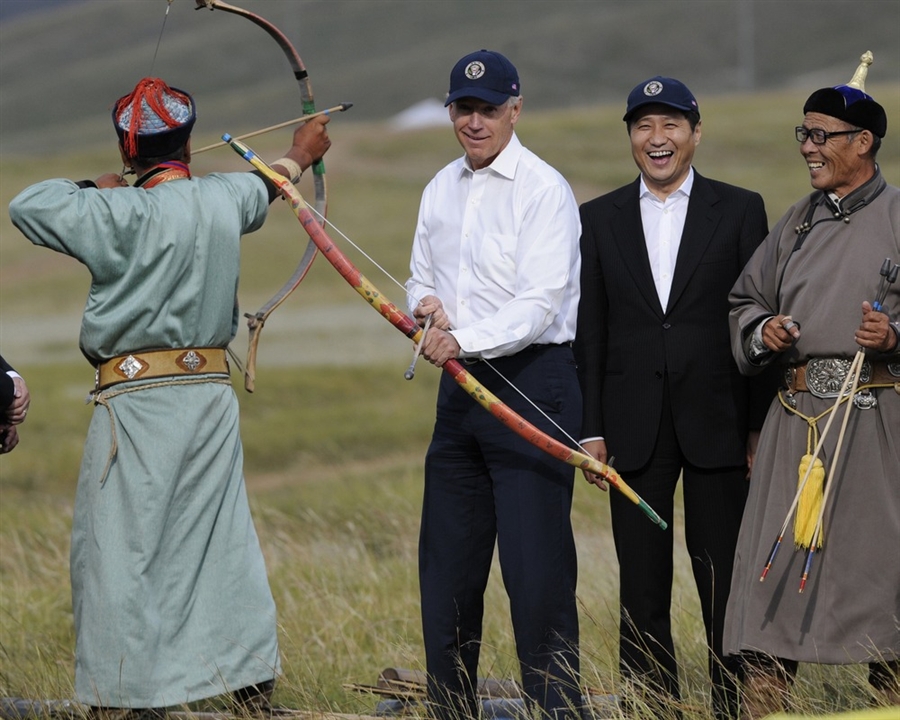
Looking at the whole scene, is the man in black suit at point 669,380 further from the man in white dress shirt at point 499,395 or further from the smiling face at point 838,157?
the smiling face at point 838,157

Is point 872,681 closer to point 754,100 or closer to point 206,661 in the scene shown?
point 206,661

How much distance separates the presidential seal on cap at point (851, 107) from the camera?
497cm

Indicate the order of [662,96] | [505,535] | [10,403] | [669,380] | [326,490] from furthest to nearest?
[326,490] → [669,380] → [662,96] → [10,403] → [505,535]

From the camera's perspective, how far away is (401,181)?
42375 mm

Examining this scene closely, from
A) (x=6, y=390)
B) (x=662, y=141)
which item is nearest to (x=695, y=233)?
(x=662, y=141)

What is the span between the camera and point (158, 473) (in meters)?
4.95

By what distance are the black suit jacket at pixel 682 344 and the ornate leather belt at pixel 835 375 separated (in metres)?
0.40

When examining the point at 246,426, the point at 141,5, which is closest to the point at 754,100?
the point at 246,426

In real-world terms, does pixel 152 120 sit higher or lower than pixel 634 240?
higher

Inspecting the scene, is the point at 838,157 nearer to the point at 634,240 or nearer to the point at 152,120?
the point at 634,240

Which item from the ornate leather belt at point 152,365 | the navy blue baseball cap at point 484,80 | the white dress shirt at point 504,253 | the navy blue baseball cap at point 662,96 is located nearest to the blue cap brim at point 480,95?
the navy blue baseball cap at point 484,80

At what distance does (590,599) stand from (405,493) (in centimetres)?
354

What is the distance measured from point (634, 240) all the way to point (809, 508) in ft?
4.15

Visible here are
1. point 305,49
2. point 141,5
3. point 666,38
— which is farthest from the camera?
point 141,5
